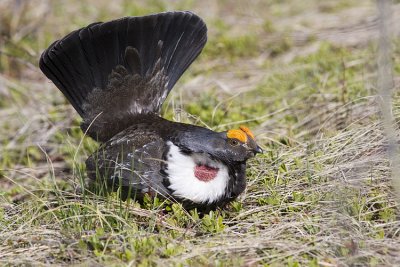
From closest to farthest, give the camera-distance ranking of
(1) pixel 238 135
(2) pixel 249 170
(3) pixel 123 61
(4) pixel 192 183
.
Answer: (4) pixel 192 183, (1) pixel 238 135, (2) pixel 249 170, (3) pixel 123 61

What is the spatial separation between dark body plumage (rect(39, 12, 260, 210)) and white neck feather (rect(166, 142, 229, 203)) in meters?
0.03

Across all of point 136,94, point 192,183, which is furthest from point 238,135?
point 136,94

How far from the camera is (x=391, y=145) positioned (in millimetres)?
4047

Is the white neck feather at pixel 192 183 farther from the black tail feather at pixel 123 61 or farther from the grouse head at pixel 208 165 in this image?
the black tail feather at pixel 123 61

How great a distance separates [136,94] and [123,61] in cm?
30

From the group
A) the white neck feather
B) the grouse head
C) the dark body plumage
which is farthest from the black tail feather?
the white neck feather

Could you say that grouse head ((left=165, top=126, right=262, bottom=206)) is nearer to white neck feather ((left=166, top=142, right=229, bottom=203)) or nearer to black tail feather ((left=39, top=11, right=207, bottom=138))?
white neck feather ((left=166, top=142, right=229, bottom=203))

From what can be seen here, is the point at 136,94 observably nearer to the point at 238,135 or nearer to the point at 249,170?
the point at 249,170

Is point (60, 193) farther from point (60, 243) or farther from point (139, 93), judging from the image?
point (139, 93)

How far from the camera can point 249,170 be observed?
5527mm

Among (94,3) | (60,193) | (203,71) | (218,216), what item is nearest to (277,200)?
(218,216)

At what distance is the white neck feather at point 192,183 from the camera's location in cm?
469

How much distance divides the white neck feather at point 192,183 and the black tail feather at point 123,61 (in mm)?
1159

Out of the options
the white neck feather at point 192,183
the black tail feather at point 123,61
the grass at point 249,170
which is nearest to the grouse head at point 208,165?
the white neck feather at point 192,183
